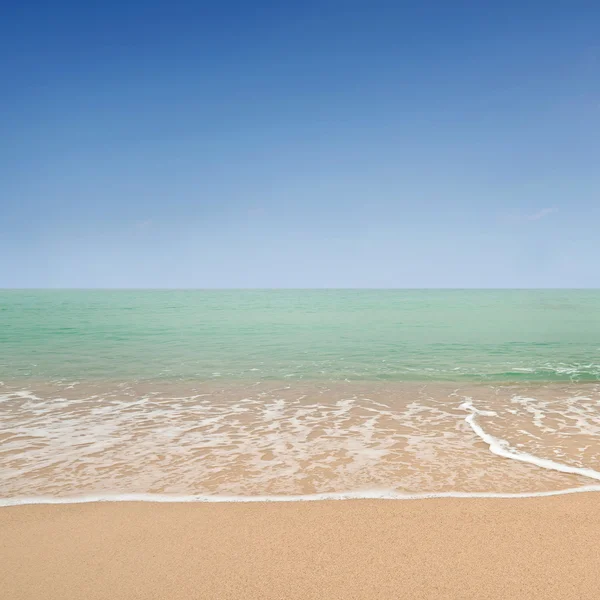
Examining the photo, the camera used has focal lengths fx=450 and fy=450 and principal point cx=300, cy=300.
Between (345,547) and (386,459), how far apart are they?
265 centimetres

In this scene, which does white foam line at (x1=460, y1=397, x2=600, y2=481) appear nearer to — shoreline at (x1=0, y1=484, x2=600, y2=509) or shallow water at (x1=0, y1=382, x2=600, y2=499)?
shallow water at (x1=0, y1=382, x2=600, y2=499)

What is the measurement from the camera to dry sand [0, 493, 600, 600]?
345cm

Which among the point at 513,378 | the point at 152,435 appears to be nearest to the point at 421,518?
the point at 152,435

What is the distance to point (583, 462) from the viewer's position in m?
6.27

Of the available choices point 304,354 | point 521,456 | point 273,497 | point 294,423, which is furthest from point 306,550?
point 304,354

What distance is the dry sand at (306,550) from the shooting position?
3.45 m

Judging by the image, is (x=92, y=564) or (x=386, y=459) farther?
(x=386, y=459)

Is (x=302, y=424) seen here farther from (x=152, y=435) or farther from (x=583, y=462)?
(x=583, y=462)

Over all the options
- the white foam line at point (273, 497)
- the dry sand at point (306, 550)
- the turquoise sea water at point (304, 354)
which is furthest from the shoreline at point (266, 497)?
the turquoise sea water at point (304, 354)

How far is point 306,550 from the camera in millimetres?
3984

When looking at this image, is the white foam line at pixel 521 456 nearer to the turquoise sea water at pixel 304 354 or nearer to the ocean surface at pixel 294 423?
the ocean surface at pixel 294 423

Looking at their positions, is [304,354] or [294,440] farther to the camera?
[304,354]

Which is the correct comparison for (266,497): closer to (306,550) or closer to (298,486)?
(298,486)

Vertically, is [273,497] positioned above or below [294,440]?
above
